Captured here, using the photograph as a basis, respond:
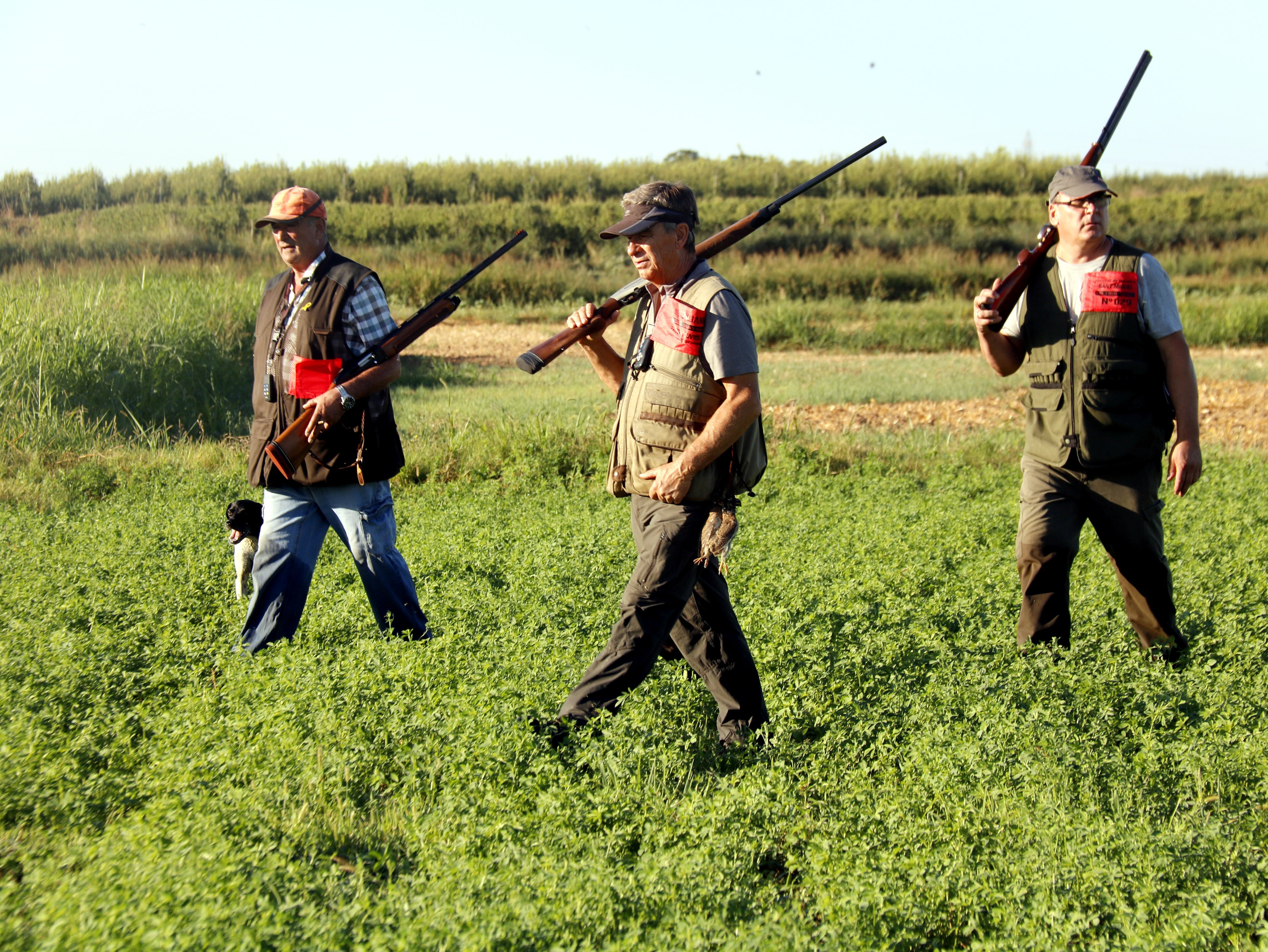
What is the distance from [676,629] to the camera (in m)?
4.27

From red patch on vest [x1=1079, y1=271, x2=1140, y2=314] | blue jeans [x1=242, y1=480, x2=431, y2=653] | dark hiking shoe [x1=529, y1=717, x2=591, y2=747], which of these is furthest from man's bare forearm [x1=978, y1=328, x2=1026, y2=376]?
blue jeans [x1=242, y1=480, x2=431, y2=653]

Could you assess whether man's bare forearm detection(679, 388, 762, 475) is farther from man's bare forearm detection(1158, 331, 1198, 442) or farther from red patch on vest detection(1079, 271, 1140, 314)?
man's bare forearm detection(1158, 331, 1198, 442)

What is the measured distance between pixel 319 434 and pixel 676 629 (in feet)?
6.05

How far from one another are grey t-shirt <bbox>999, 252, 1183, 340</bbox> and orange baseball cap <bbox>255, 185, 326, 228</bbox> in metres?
3.38

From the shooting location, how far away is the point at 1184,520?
759 cm

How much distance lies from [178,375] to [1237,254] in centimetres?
3152

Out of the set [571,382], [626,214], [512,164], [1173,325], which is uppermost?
[512,164]

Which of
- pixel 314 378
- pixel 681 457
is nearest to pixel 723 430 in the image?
pixel 681 457

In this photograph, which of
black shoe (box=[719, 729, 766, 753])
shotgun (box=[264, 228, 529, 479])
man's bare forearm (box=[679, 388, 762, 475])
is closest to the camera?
man's bare forearm (box=[679, 388, 762, 475])

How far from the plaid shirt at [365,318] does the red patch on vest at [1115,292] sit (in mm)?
3138

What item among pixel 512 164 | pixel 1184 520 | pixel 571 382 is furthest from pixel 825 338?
pixel 512 164

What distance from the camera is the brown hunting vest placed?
4.80m

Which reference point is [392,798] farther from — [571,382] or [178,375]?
[571,382]

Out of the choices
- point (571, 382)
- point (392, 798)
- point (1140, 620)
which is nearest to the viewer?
point (392, 798)
